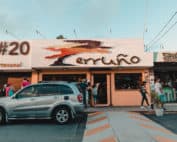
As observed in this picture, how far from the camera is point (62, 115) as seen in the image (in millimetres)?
12758

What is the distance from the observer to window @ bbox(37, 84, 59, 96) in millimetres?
13046

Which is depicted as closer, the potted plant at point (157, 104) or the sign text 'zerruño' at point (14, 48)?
the potted plant at point (157, 104)

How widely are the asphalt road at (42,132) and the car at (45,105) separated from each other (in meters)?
0.40

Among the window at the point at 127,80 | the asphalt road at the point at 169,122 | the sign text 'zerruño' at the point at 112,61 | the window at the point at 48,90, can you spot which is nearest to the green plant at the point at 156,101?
the asphalt road at the point at 169,122

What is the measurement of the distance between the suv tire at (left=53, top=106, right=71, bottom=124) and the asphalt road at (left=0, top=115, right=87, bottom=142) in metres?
0.25

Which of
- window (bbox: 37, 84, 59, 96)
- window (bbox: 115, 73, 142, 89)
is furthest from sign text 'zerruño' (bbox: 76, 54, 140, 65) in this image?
window (bbox: 37, 84, 59, 96)

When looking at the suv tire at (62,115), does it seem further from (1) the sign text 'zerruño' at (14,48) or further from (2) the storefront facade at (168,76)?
(2) the storefront facade at (168,76)

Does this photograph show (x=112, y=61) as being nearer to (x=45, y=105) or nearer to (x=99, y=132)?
(x=45, y=105)

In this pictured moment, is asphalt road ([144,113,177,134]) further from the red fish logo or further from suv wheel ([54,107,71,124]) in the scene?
the red fish logo

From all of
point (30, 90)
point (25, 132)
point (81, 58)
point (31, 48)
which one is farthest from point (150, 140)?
point (31, 48)

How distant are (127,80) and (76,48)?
409 centimetres

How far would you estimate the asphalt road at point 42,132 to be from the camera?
9617mm

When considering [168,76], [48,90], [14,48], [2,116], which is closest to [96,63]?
[14,48]

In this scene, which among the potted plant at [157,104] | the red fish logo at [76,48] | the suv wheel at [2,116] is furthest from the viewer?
the red fish logo at [76,48]
